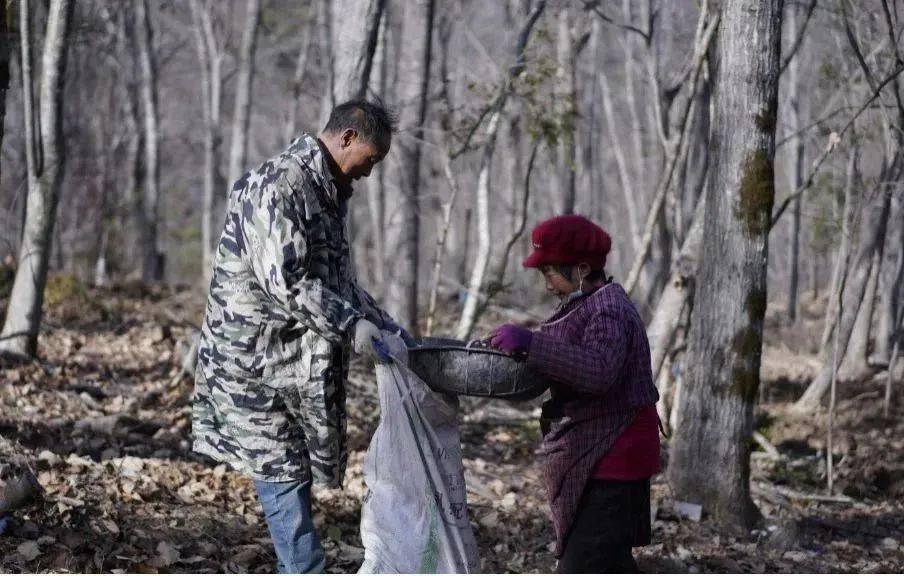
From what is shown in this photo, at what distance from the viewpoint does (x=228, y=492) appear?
246 inches

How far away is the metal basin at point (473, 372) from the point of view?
363cm

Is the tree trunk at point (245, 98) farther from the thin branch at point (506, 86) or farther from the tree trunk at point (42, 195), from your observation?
the tree trunk at point (42, 195)

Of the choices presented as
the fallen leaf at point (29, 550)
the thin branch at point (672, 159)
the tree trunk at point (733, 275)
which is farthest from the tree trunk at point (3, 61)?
the thin branch at point (672, 159)

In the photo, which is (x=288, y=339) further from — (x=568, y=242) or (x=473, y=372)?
(x=568, y=242)

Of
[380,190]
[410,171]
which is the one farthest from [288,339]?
[380,190]

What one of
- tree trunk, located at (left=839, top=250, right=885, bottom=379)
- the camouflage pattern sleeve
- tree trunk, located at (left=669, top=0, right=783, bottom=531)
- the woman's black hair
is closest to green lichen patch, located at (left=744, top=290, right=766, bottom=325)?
tree trunk, located at (left=669, top=0, right=783, bottom=531)

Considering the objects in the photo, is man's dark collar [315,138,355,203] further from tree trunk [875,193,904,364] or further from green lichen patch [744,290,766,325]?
tree trunk [875,193,904,364]

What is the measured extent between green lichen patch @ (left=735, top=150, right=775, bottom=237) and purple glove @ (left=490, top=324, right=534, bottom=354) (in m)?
3.47

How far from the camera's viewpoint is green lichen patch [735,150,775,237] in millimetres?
6500

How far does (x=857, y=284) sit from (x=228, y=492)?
31.3 ft

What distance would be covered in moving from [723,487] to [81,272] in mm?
16137

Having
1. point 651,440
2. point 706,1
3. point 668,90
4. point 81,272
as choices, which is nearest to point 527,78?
point 668,90

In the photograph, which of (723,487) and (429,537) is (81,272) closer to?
(723,487)

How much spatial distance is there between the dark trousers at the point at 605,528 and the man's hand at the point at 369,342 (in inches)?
35.4
